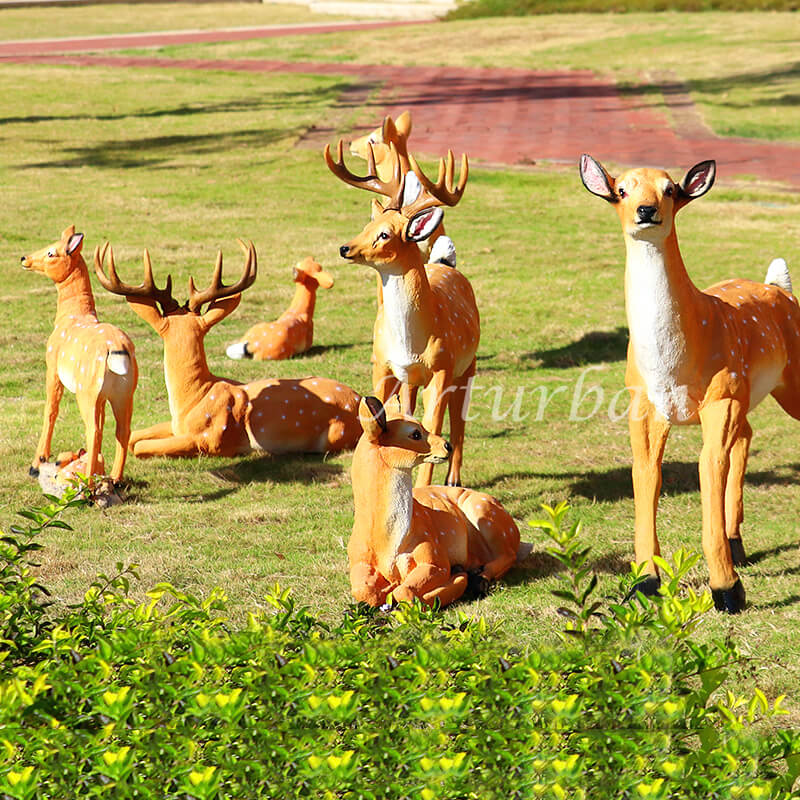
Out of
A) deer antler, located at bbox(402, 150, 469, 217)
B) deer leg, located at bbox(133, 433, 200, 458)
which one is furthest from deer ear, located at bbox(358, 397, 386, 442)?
deer leg, located at bbox(133, 433, 200, 458)

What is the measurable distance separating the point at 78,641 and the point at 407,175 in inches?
168

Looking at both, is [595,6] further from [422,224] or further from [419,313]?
[422,224]

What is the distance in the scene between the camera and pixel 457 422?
24.2ft

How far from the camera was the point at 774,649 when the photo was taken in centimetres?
518

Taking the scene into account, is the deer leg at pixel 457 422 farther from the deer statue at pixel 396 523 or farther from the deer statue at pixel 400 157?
the deer statue at pixel 396 523

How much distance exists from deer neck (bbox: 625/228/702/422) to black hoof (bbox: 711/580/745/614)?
845 millimetres

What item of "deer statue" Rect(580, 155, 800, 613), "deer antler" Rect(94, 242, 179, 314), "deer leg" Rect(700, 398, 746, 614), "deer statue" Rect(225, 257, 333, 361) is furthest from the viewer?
"deer statue" Rect(225, 257, 333, 361)

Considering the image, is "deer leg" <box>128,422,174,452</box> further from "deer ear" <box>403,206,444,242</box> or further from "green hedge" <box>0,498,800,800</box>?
"green hedge" <box>0,498,800,800</box>

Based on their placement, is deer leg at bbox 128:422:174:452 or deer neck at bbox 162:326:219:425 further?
deer leg at bbox 128:422:174:452

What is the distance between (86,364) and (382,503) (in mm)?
2487

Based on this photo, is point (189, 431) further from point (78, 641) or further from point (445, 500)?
point (78, 641)

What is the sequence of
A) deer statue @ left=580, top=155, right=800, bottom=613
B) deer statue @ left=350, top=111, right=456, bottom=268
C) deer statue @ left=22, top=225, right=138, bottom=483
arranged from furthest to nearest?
deer statue @ left=350, top=111, right=456, bottom=268, deer statue @ left=22, top=225, right=138, bottom=483, deer statue @ left=580, top=155, right=800, bottom=613

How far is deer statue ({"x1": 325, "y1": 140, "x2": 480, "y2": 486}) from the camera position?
6.14 meters

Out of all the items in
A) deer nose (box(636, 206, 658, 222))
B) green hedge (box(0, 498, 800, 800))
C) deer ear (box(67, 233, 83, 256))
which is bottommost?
green hedge (box(0, 498, 800, 800))
